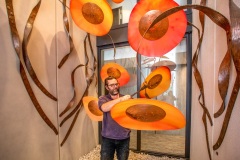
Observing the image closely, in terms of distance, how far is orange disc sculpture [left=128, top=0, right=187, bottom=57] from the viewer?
88 centimetres

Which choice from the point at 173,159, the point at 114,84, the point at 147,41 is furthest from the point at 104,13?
the point at 173,159

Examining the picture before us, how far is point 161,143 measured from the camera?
3.19 meters

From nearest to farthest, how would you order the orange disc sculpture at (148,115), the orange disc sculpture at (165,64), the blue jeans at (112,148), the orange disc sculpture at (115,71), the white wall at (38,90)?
the orange disc sculpture at (148,115) < the white wall at (38,90) < the blue jeans at (112,148) < the orange disc sculpture at (115,71) < the orange disc sculpture at (165,64)

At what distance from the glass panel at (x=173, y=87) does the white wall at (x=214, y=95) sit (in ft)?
2.56

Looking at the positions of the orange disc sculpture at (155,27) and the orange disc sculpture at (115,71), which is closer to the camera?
the orange disc sculpture at (155,27)

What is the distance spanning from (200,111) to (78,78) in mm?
2087

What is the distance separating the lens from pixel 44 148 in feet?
6.69

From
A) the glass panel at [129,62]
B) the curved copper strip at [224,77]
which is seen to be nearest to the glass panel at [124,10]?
the glass panel at [129,62]

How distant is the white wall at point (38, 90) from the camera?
163cm

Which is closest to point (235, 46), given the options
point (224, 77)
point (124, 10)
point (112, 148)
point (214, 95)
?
point (224, 77)

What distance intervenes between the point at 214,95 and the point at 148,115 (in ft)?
4.31

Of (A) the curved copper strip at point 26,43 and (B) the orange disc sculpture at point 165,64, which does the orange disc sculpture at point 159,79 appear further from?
(A) the curved copper strip at point 26,43

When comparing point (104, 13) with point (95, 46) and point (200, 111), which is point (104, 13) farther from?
point (95, 46)

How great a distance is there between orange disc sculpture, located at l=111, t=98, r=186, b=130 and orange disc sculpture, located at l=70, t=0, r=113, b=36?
95 centimetres
